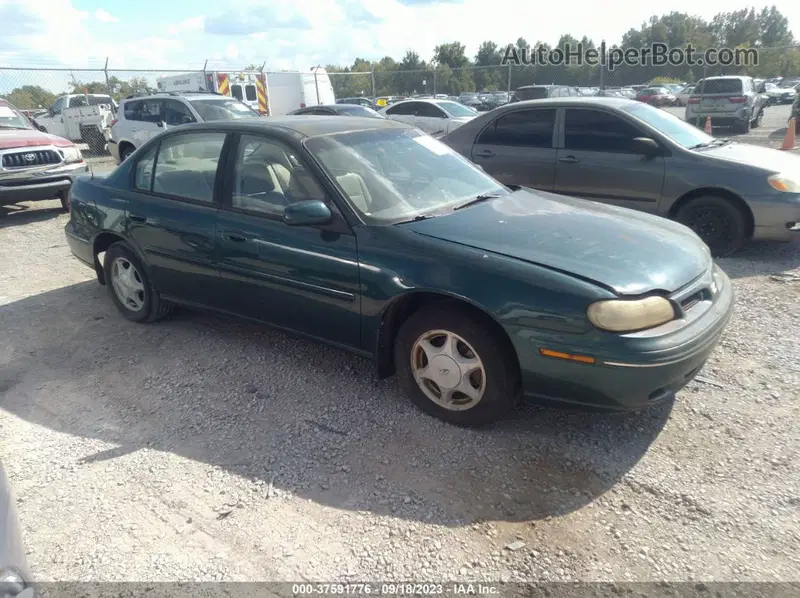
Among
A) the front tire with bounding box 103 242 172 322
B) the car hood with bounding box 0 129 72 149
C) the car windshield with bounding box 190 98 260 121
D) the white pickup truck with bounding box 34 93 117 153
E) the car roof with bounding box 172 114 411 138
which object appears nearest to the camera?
the car roof with bounding box 172 114 411 138

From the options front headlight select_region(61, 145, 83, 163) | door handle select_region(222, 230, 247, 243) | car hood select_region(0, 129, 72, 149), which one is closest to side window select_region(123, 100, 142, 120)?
car hood select_region(0, 129, 72, 149)

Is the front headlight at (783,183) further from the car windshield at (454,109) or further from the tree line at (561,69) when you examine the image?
the tree line at (561,69)

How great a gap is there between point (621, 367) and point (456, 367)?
82cm

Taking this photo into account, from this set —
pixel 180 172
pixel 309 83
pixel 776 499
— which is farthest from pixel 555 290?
pixel 309 83

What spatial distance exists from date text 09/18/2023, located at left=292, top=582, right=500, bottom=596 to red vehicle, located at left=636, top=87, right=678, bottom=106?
3907 centimetres

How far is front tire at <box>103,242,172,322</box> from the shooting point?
459 centimetres

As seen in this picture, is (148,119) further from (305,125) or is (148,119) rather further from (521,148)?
(305,125)

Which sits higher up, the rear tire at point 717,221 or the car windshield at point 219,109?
the car windshield at point 219,109

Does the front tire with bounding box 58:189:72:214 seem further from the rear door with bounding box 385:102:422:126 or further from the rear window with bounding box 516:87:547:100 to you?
the rear window with bounding box 516:87:547:100

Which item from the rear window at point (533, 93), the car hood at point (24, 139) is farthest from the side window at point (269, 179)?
the rear window at point (533, 93)

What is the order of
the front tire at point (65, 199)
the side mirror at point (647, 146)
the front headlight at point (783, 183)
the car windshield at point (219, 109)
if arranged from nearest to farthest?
the front headlight at point (783, 183)
the side mirror at point (647, 146)
the front tire at point (65, 199)
the car windshield at point (219, 109)

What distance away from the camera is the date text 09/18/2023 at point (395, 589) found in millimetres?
2236

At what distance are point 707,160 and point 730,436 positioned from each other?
11.9ft

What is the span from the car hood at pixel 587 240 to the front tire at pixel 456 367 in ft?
1.40
